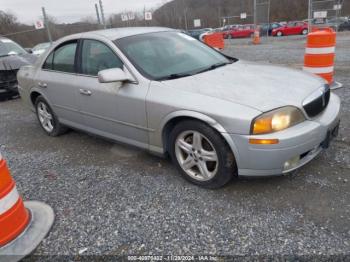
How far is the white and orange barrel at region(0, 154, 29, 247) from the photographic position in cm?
227

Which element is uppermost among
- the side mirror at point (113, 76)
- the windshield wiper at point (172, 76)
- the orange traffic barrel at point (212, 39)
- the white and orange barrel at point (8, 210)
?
the side mirror at point (113, 76)

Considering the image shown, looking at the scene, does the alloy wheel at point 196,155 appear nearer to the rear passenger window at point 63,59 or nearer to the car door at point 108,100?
the car door at point 108,100

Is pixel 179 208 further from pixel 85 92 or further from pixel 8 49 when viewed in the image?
pixel 8 49

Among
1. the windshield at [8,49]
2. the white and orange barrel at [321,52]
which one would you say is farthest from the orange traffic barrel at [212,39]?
the white and orange barrel at [321,52]

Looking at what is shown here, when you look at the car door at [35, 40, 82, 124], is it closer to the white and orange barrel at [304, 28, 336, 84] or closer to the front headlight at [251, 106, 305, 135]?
the front headlight at [251, 106, 305, 135]

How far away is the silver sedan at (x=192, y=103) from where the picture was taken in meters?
2.43

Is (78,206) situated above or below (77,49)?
below

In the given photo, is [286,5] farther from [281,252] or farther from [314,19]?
[281,252]

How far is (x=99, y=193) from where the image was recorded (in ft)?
9.84

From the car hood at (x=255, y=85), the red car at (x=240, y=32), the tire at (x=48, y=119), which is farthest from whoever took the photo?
the red car at (x=240, y=32)

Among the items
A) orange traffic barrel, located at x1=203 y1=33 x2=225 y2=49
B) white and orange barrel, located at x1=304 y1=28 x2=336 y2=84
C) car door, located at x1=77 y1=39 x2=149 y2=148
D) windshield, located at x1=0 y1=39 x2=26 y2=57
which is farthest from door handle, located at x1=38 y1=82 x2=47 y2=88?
orange traffic barrel, located at x1=203 y1=33 x2=225 y2=49

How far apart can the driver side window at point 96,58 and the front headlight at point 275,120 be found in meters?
1.66

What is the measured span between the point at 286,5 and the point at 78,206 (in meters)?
48.6

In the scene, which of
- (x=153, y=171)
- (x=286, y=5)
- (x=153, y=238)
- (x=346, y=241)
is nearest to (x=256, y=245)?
(x=346, y=241)
